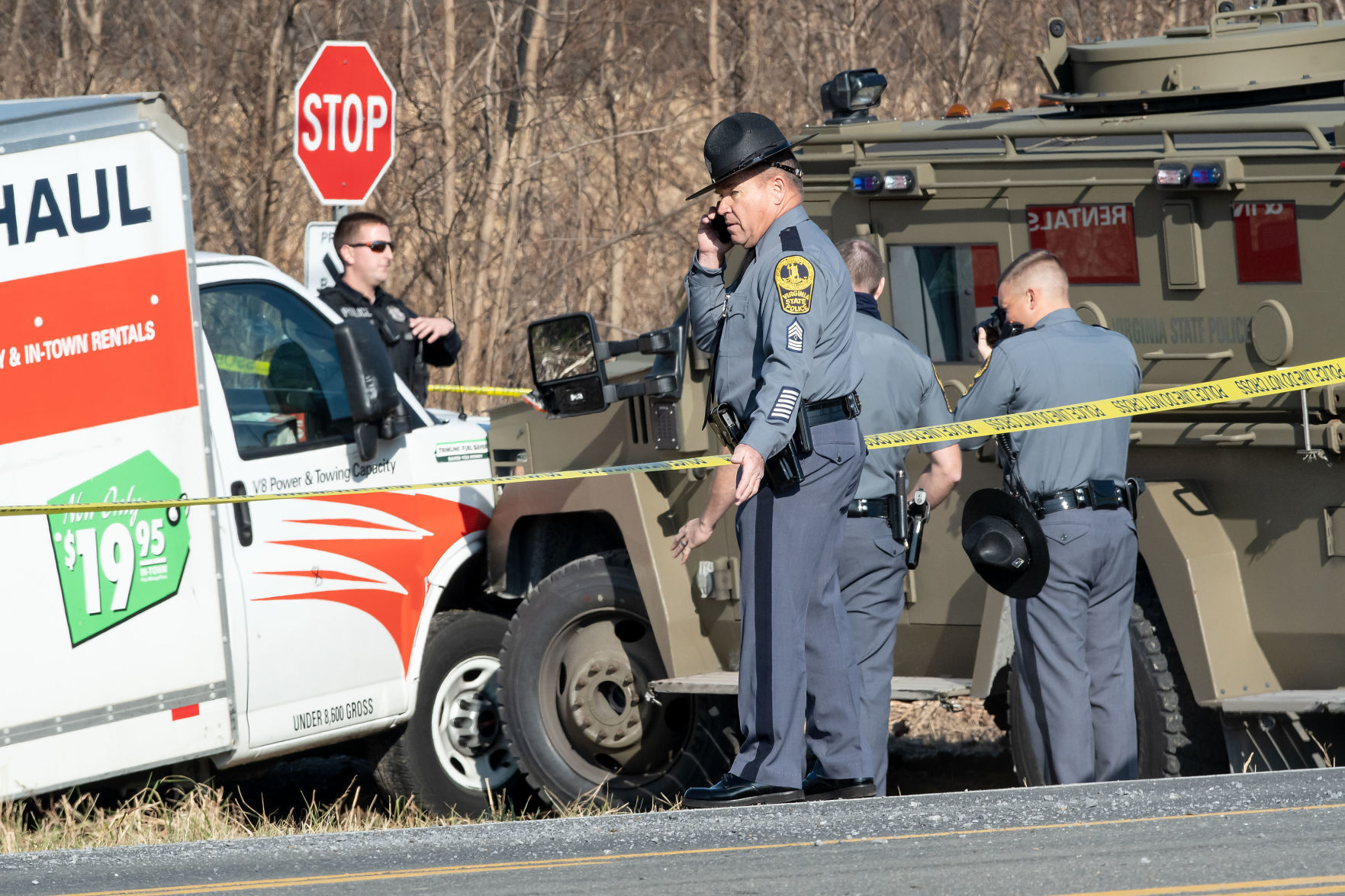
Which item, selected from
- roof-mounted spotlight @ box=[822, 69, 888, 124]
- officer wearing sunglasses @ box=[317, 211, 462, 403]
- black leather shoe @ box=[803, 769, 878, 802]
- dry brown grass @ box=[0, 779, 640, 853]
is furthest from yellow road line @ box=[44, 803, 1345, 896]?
officer wearing sunglasses @ box=[317, 211, 462, 403]

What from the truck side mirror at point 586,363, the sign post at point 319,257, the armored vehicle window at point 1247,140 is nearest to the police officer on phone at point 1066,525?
the armored vehicle window at point 1247,140

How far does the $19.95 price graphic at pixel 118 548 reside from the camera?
210 inches

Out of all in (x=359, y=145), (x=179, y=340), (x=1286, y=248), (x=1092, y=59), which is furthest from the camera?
(x=359, y=145)

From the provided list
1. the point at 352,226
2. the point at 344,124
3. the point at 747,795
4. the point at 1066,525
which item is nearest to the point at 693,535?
the point at 747,795

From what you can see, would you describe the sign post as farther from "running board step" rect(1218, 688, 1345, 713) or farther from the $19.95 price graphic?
"running board step" rect(1218, 688, 1345, 713)

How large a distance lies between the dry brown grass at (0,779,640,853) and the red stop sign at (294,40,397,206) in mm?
3447

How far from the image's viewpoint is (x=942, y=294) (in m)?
5.96

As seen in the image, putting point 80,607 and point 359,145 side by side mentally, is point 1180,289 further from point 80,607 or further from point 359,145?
point 359,145

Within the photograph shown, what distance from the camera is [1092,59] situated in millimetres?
6090

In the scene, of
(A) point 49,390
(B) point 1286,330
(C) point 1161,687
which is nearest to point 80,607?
(A) point 49,390

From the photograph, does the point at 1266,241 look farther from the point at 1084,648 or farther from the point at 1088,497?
the point at 1084,648

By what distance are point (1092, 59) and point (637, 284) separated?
832 cm

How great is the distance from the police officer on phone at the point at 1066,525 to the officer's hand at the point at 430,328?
292 centimetres

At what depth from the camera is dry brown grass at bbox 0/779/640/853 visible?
541 centimetres
